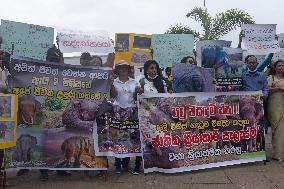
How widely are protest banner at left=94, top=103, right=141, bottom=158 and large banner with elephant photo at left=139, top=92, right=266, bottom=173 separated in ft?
0.49

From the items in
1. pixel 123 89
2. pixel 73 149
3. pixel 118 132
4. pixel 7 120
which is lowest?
pixel 73 149

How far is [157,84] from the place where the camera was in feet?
22.5

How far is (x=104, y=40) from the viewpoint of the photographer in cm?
878

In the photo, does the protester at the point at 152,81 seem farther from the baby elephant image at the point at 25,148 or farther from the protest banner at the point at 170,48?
the protest banner at the point at 170,48

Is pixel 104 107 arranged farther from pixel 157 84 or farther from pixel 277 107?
pixel 277 107

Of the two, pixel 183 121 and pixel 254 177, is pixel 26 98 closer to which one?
pixel 183 121

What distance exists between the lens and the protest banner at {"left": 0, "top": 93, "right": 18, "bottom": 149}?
526 cm

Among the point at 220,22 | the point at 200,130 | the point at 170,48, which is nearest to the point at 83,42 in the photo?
the point at 170,48

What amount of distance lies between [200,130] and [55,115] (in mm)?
2219

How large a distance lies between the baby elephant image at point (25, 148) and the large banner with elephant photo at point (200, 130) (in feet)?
5.11

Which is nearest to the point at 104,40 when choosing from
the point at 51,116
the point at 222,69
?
the point at 222,69

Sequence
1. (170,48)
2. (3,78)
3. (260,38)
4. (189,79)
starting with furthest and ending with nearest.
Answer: (170,48), (260,38), (189,79), (3,78)

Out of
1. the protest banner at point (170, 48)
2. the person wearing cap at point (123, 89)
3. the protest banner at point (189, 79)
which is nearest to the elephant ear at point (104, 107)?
the person wearing cap at point (123, 89)

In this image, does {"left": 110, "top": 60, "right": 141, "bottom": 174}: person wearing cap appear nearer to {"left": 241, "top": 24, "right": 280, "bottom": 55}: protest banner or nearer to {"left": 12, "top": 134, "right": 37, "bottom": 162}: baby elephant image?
{"left": 12, "top": 134, "right": 37, "bottom": 162}: baby elephant image
